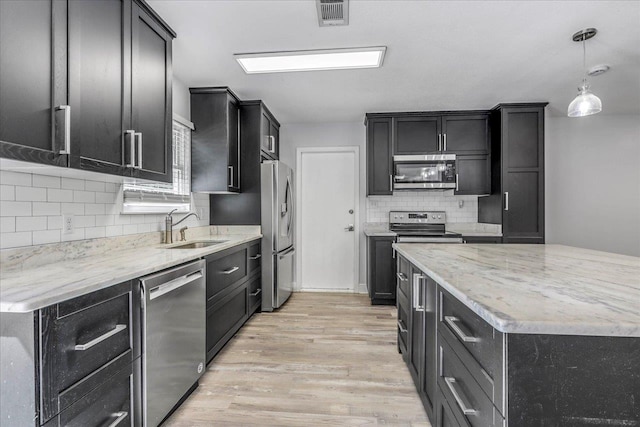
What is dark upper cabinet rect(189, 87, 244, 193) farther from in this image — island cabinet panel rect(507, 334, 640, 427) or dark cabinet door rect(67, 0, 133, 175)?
island cabinet panel rect(507, 334, 640, 427)

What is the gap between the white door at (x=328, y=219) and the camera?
4.67 metres

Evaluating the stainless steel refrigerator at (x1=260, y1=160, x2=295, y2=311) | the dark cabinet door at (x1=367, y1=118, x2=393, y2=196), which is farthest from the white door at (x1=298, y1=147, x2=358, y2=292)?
the stainless steel refrigerator at (x1=260, y1=160, x2=295, y2=311)

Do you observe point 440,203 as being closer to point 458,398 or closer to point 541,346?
point 458,398

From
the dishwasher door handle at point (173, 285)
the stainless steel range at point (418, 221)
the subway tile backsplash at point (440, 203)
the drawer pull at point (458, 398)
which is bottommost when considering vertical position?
the drawer pull at point (458, 398)

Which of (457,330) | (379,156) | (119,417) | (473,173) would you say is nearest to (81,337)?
(119,417)

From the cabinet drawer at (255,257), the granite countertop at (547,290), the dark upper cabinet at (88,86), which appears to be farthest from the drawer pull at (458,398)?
the cabinet drawer at (255,257)

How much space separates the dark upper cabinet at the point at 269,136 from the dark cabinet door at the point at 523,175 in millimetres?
2849

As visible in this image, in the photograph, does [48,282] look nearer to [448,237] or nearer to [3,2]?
[3,2]

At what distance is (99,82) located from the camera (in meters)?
1.63

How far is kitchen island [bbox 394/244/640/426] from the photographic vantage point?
2.51 feet

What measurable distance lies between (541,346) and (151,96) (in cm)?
233

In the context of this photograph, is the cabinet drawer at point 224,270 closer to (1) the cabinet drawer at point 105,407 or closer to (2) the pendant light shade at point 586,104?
(1) the cabinet drawer at point 105,407

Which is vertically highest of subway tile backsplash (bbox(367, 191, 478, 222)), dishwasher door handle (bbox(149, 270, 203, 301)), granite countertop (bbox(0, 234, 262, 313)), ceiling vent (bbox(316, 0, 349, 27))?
ceiling vent (bbox(316, 0, 349, 27))

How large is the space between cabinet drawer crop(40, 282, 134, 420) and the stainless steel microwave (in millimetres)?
3448
